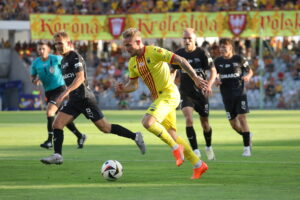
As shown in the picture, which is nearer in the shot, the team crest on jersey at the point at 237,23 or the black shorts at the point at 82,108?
the black shorts at the point at 82,108

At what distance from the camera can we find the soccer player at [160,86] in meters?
10.9

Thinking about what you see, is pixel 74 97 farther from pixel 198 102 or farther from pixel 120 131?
pixel 198 102

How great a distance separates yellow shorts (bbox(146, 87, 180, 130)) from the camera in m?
11.1

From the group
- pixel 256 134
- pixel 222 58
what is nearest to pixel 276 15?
pixel 256 134

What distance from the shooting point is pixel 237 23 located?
45406 mm

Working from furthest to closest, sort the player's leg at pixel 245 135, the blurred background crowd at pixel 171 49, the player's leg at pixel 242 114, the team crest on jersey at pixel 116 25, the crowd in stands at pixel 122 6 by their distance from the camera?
the crowd in stands at pixel 122 6
the blurred background crowd at pixel 171 49
the team crest on jersey at pixel 116 25
the player's leg at pixel 242 114
the player's leg at pixel 245 135

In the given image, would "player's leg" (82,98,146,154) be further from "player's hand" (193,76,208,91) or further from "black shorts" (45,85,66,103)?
"black shorts" (45,85,66,103)

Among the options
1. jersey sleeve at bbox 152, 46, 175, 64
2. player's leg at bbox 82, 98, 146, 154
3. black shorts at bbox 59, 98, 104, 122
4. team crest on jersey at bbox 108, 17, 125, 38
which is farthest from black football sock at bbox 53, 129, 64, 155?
team crest on jersey at bbox 108, 17, 125, 38

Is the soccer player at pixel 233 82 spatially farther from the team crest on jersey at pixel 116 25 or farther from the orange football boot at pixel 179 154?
the team crest on jersey at pixel 116 25

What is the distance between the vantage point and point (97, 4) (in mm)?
52844

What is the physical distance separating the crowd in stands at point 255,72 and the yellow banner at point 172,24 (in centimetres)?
282

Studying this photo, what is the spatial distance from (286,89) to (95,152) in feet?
109

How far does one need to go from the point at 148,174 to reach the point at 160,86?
136cm

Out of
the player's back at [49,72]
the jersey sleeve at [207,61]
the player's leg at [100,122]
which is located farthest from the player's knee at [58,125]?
the player's back at [49,72]
